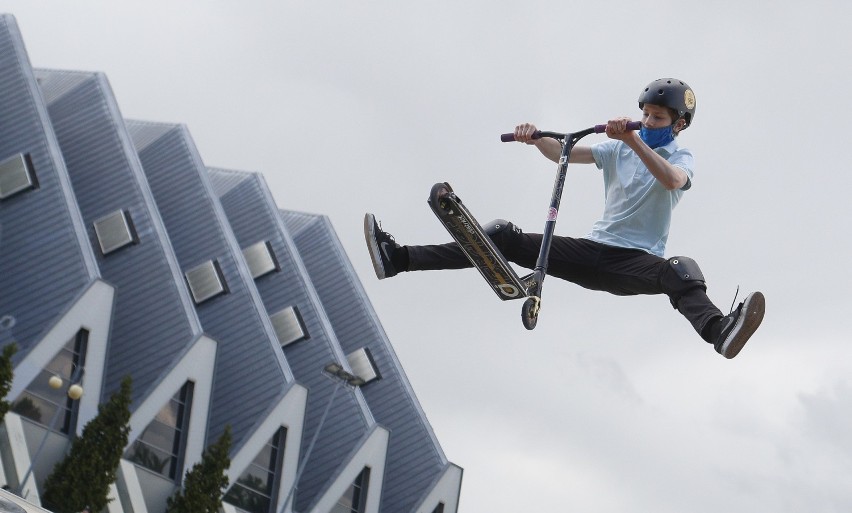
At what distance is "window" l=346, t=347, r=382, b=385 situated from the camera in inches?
2475

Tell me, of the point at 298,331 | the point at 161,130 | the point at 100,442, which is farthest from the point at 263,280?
the point at 100,442

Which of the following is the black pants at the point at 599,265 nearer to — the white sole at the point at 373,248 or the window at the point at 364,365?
the white sole at the point at 373,248

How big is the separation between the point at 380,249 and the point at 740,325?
3.03 metres

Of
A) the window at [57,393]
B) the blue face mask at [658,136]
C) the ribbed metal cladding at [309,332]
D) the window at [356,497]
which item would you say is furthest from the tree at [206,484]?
the blue face mask at [658,136]

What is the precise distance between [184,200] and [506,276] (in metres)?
49.7

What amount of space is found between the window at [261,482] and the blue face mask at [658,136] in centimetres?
3890

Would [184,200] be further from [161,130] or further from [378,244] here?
[378,244]

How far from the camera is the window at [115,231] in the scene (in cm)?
5091

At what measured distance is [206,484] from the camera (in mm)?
43094

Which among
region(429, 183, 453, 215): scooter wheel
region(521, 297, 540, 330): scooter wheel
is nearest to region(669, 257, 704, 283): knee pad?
region(521, 297, 540, 330): scooter wheel

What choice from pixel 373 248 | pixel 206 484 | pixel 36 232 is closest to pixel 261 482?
Result: pixel 206 484

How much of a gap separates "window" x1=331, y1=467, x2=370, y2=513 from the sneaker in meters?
43.0

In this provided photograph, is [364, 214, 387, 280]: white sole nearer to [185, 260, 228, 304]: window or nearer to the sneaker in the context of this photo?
the sneaker

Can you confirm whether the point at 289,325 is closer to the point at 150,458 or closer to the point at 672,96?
the point at 150,458
